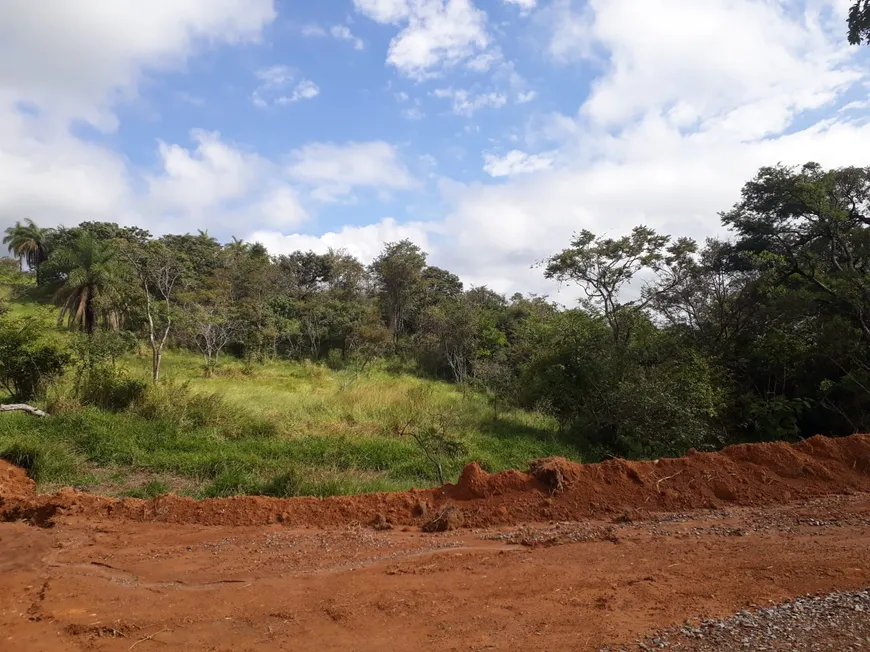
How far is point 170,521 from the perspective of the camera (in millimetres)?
5586

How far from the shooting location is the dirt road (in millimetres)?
3271

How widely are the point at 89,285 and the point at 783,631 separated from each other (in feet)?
89.6

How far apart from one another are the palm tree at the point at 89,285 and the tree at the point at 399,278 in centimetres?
1430

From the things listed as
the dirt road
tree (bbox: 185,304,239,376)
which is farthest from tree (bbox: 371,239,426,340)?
the dirt road

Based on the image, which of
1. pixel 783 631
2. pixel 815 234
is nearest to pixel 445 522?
pixel 783 631

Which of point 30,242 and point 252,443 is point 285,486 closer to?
point 252,443

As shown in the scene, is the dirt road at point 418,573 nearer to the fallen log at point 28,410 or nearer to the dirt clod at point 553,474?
the dirt clod at point 553,474

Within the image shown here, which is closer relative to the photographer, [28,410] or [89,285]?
[28,410]

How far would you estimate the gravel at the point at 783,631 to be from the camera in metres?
2.88

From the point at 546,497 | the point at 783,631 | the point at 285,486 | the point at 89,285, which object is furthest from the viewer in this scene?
the point at 89,285

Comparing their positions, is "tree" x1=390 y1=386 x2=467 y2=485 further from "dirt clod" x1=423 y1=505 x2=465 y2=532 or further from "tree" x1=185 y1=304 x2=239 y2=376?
"tree" x1=185 y1=304 x2=239 y2=376

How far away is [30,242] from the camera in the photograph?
38219mm

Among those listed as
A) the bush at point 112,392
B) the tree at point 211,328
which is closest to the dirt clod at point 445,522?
the bush at point 112,392

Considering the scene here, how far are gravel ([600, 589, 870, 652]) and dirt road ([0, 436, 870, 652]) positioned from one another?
108 mm
